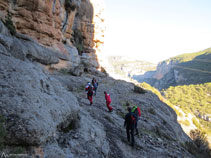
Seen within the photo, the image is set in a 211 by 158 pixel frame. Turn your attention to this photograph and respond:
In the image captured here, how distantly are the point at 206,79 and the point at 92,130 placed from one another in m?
94.1

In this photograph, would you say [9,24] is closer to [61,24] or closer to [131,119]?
[61,24]

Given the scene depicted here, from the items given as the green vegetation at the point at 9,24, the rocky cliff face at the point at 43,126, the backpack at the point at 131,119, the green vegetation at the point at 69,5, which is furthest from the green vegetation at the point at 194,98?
the green vegetation at the point at 9,24

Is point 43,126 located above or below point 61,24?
below

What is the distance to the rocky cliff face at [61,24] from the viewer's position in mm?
15914

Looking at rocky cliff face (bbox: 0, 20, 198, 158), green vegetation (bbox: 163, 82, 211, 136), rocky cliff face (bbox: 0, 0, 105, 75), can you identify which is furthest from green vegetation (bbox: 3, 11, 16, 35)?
green vegetation (bbox: 163, 82, 211, 136)

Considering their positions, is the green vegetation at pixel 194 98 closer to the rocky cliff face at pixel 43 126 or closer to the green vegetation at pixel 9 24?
the rocky cliff face at pixel 43 126

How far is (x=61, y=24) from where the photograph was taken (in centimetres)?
2158

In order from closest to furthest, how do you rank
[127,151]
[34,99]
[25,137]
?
[25,137] < [34,99] < [127,151]

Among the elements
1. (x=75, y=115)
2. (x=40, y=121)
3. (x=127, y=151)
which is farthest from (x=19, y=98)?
(x=127, y=151)

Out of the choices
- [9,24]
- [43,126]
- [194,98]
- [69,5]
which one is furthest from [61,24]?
[194,98]

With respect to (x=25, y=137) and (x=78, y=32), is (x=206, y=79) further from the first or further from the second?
(x=25, y=137)

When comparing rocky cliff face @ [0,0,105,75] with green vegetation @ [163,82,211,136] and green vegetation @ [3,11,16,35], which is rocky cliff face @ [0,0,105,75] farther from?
green vegetation @ [163,82,211,136]

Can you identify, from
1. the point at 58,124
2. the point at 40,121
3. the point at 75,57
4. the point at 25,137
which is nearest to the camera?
the point at 25,137

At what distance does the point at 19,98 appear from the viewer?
3189 mm
